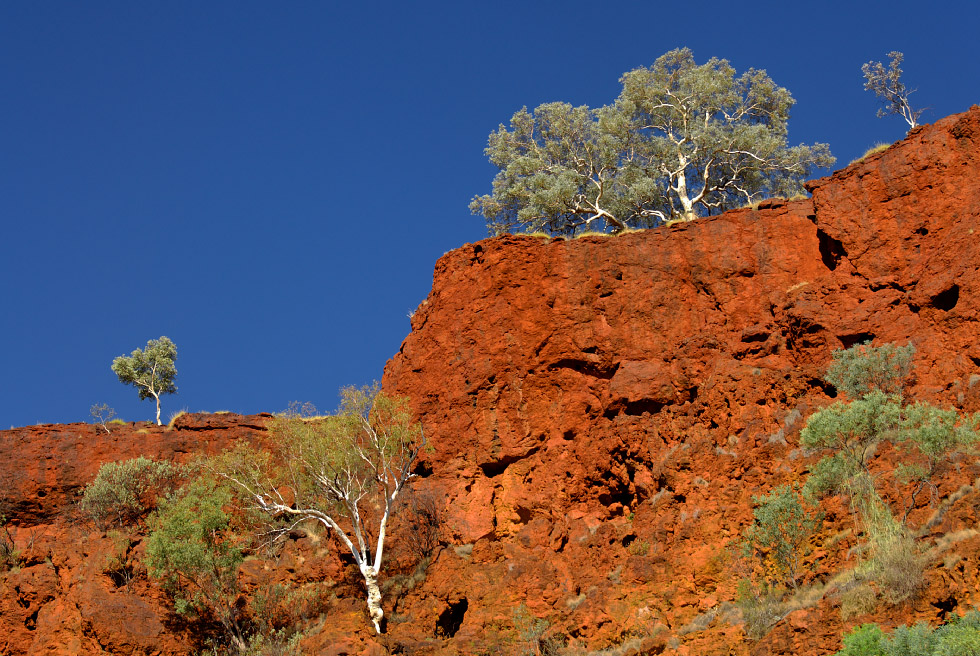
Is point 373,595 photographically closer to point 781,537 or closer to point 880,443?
point 781,537

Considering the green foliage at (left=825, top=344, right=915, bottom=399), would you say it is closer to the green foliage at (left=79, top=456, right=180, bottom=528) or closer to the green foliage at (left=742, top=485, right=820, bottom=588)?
the green foliage at (left=742, top=485, right=820, bottom=588)

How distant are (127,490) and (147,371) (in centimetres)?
1081

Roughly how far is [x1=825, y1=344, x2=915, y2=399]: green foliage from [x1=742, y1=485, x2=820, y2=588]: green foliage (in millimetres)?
3540

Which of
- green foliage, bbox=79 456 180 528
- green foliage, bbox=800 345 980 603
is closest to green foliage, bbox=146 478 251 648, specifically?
green foliage, bbox=79 456 180 528

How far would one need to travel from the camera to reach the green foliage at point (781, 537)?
2150cm

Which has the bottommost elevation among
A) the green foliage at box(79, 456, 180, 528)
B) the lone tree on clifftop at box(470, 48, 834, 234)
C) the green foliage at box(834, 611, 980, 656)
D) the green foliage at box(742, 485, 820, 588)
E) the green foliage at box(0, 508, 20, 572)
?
the green foliage at box(834, 611, 980, 656)

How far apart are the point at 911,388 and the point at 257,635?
18.0 meters

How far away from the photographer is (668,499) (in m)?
25.2

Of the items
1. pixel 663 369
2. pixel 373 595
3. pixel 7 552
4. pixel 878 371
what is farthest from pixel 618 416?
pixel 7 552

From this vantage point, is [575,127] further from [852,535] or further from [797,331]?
[852,535]

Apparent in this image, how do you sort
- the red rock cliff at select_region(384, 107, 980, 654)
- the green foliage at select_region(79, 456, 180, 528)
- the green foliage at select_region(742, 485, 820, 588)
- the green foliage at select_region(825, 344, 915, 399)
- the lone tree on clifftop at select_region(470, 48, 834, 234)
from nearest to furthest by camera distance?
the green foliage at select_region(742, 485, 820, 588)
the green foliage at select_region(825, 344, 915, 399)
the red rock cliff at select_region(384, 107, 980, 654)
the green foliage at select_region(79, 456, 180, 528)
the lone tree on clifftop at select_region(470, 48, 834, 234)

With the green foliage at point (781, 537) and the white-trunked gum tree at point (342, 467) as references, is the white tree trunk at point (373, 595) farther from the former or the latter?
the green foliage at point (781, 537)

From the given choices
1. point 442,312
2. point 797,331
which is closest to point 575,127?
point 442,312

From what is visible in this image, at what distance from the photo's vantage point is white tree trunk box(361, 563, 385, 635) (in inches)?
1000
